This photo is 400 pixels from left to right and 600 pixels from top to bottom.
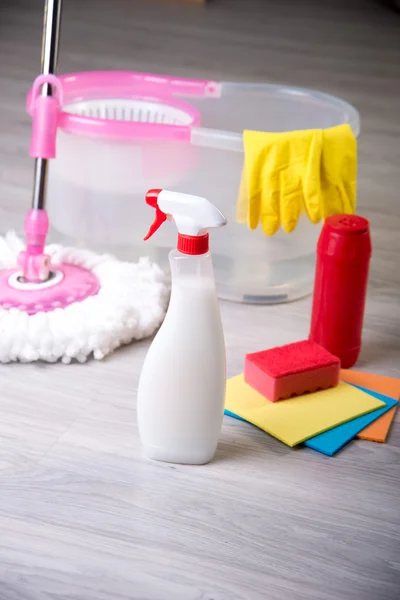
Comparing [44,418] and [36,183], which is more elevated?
[36,183]

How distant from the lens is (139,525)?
3.33 feet

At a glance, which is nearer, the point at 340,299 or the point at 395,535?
the point at 395,535

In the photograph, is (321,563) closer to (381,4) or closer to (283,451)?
(283,451)

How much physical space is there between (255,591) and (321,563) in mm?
88

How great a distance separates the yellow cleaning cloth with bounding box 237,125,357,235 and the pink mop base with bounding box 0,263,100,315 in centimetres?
29

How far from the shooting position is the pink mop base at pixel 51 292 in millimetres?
1408

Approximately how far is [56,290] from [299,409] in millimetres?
459

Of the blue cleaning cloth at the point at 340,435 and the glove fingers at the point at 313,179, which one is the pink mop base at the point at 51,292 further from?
the blue cleaning cloth at the point at 340,435

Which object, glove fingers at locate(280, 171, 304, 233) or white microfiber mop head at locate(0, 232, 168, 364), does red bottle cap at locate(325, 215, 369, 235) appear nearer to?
glove fingers at locate(280, 171, 304, 233)

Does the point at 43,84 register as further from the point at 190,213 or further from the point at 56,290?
the point at 190,213

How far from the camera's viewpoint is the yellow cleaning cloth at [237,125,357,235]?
1.42 metres

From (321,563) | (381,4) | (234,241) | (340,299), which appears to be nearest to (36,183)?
(234,241)

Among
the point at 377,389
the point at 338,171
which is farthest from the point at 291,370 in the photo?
the point at 338,171

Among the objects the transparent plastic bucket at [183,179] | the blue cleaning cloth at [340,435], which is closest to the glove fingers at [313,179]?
the transparent plastic bucket at [183,179]
